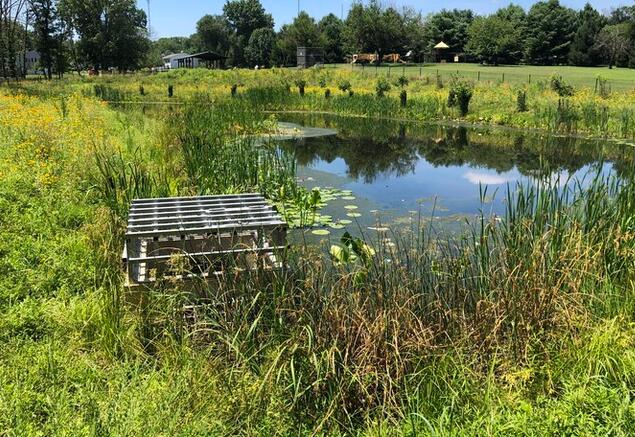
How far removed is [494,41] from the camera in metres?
47.9

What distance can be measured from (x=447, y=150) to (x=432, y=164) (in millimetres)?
1999

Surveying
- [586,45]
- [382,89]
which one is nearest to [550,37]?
[586,45]

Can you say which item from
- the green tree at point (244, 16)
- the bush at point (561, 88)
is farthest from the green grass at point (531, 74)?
the green tree at point (244, 16)

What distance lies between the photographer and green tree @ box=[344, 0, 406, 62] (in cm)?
4894

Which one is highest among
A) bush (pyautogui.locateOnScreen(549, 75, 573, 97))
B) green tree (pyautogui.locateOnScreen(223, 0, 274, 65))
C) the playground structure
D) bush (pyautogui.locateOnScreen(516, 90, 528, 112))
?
green tree (pyautogui.locateOnScreen(223, 0, 274, 65))

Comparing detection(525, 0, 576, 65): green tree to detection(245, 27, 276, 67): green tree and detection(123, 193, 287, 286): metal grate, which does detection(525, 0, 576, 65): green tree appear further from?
detection(123, 193, 287, 286): metal grate

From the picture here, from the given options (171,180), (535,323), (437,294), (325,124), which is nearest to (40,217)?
(171,180)

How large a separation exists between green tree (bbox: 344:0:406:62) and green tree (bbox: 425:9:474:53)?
7.62 m

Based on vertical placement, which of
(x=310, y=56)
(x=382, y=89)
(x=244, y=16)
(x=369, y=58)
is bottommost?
(x=382, y=89)

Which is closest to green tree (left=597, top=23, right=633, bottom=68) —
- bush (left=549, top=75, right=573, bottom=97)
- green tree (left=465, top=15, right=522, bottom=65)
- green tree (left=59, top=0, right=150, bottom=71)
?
green tree (left=465, top=15, right=522, bottom=65)

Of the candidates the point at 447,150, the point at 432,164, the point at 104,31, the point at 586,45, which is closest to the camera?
the point at 432,164

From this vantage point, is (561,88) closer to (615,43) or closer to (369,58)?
(615,43)

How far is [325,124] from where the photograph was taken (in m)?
18.8

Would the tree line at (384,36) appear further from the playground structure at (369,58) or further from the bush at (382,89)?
the bush at (382,89)
